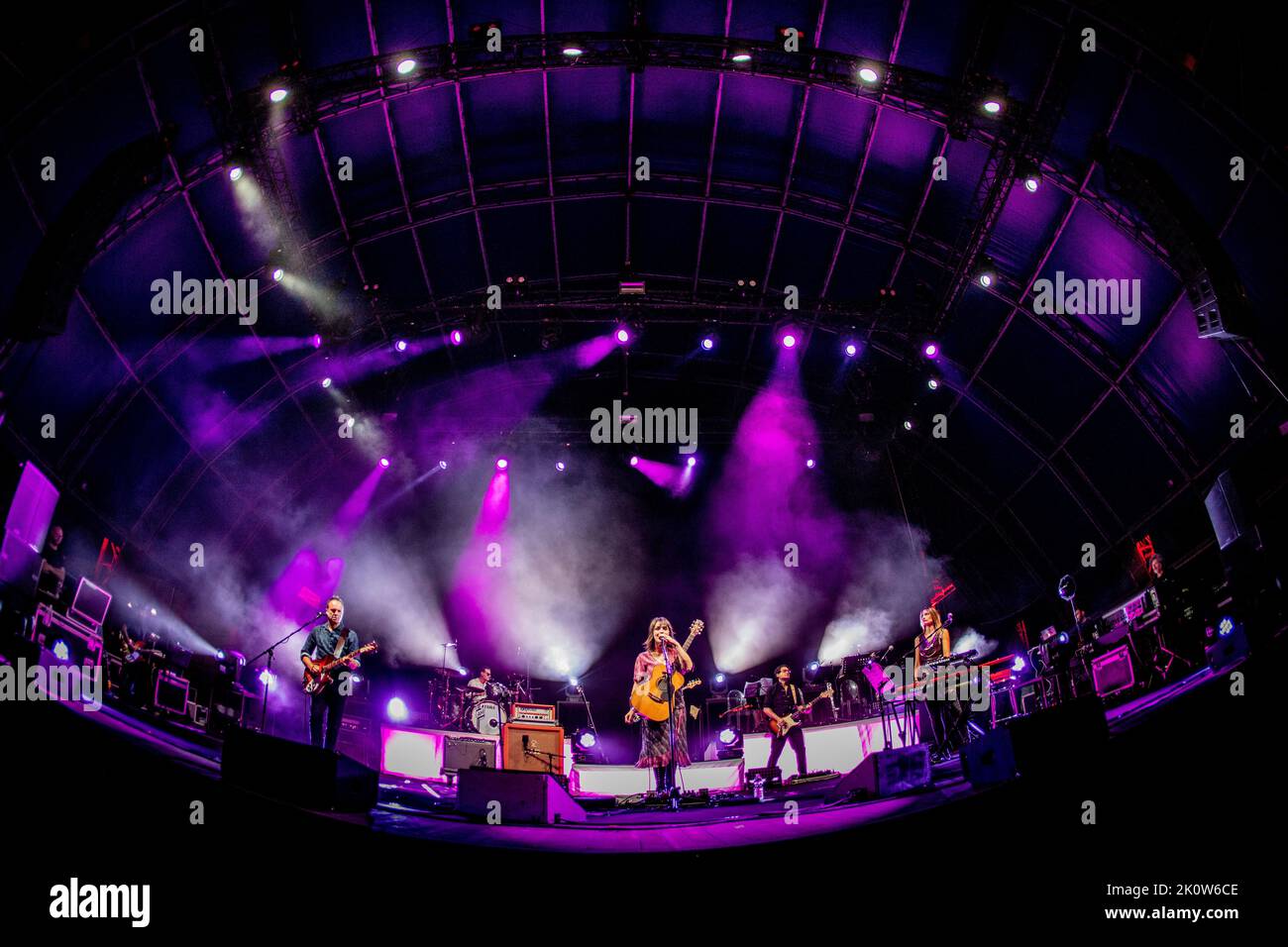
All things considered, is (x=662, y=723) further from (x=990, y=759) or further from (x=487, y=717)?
(x=990, y=759)

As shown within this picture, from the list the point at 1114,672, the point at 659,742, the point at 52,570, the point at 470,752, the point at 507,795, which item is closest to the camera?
the point at 507,795

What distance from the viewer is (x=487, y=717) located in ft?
39.5

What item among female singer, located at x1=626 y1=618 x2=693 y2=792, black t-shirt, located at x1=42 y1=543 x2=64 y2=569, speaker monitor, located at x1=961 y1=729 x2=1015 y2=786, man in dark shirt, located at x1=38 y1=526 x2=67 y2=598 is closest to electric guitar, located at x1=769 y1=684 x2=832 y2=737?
female singer, located at x1=626 y1=618 x2=693 y2=792

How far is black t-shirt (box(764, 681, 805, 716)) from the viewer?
10383 millimetres

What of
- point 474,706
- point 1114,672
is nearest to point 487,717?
point 474,706

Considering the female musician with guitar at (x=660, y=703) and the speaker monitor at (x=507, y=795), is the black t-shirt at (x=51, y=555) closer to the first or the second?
the speaker monitor at (x=507, y=795)

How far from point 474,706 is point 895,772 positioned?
7.97 meters

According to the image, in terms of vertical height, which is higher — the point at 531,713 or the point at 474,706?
the point at 474,706

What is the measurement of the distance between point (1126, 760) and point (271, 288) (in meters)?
13.5

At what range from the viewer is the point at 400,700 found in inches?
597

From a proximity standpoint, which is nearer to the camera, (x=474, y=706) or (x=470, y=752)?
(x=470, y=752)

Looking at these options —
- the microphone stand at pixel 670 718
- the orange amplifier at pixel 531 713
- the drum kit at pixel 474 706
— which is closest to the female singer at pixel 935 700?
the microphone stand at pixel 670 718
